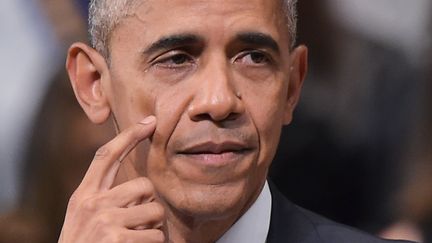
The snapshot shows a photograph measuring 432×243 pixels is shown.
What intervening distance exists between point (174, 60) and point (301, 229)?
553mm

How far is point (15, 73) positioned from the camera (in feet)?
10.4

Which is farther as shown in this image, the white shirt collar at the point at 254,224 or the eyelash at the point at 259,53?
the white shirt collar at the point at 254,224

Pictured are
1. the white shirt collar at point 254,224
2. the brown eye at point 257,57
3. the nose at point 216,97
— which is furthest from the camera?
the white shirt collar at point 254,224

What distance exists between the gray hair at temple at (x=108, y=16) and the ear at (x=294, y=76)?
69 millimetres

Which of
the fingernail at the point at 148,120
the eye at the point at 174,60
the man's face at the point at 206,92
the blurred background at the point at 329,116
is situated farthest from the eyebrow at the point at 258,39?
the blurred background at the point at 329,116

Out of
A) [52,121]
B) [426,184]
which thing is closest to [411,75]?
[426,184]

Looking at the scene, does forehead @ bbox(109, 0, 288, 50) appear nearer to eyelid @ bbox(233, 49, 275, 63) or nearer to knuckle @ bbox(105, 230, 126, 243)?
eyelid @ bbox(233, 49, 275, 63)

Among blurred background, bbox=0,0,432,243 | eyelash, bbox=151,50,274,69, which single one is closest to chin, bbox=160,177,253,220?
eyelash, bbox=151,50,274,69

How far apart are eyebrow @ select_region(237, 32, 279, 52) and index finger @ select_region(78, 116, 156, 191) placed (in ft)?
0.81

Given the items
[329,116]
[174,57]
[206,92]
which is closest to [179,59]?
[174,57]

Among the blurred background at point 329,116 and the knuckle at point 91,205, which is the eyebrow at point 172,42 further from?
the blurred background at point 329,116

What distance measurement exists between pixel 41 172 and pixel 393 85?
1.04 m

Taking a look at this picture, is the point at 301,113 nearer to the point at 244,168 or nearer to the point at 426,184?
the point at 426,184

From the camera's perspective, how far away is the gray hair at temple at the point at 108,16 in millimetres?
2344
